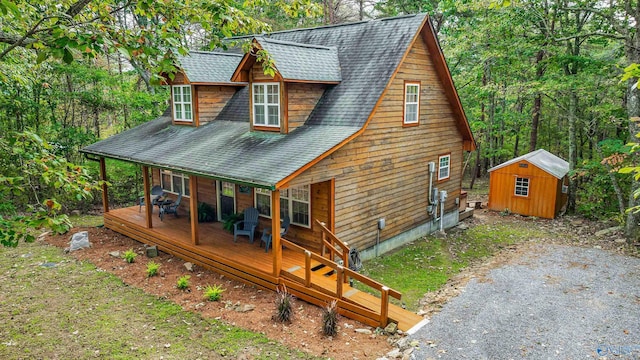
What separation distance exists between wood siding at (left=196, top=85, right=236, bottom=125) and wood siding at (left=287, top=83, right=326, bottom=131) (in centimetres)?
415

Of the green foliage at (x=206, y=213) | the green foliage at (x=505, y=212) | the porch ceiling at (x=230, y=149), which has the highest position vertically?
the porch ceiling at (x=230, y=149)

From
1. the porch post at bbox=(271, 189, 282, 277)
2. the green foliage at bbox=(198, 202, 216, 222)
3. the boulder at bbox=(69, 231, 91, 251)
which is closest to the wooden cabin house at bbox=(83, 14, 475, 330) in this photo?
the porch post at bbox=(271, 189, 282, 277)

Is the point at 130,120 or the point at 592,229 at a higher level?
the point at 130,120

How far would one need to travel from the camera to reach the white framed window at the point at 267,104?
447 inches

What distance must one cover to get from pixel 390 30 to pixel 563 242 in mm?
9122

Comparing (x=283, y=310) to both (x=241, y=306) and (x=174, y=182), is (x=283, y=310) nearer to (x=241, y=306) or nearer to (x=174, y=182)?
(x=241, y=306)

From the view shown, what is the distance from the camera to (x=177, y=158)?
11.3m

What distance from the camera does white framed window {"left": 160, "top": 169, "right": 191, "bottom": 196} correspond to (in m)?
14.8

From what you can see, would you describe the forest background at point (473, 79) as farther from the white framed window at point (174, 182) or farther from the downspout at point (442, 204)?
the downspout at point (442, 204)

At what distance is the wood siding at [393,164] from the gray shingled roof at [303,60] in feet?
6.56

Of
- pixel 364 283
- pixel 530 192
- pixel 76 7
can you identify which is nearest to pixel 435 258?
pixel 364 283

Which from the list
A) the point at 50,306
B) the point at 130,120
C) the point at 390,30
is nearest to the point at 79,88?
the point at 130,120

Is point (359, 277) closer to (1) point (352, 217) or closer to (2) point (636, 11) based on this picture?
(1) point (352, 217)

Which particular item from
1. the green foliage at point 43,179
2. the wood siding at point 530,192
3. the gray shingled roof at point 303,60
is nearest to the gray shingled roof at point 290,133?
the gray shingled roof at point 303,60
